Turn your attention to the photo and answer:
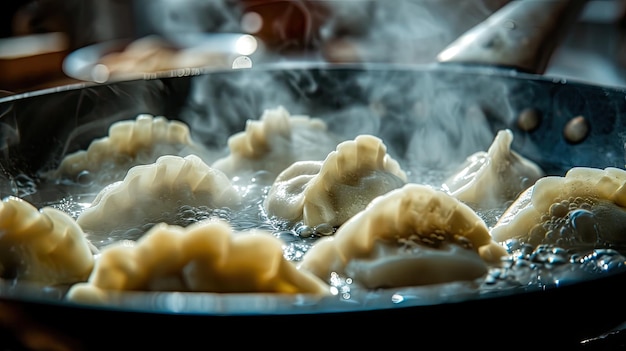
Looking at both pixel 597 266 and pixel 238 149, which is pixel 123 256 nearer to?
pixel 597 266

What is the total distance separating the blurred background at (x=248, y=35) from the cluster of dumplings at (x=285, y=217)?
1.20 metres

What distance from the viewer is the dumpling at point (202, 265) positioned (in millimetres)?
954

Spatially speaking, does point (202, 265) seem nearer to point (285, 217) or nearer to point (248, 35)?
point (285, 217)

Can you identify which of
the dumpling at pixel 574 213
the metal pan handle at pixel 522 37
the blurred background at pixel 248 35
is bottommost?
the blurred background at pixel 248 35

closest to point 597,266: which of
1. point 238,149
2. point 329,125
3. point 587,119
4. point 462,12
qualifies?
point 587,119

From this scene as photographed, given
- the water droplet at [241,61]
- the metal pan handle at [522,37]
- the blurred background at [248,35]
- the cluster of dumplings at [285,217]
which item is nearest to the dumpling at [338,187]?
the cluster of dumplings at [285,217]

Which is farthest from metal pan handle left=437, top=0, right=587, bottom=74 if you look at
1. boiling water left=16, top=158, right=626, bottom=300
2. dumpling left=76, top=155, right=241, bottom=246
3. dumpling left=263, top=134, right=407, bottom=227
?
dumpling left=76, top=155, right=241, bottom=246

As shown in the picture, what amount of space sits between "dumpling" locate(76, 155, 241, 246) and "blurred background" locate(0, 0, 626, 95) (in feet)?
5.03

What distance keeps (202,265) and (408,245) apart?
14.2 inches

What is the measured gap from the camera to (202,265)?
967 millimetres

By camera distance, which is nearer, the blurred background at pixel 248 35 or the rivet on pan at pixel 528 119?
the rivet on pan at pixel 528 119

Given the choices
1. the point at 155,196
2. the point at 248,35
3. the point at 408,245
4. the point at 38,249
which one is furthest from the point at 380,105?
the point at 248,35

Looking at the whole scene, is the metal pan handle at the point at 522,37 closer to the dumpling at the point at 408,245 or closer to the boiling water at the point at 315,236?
the boiling water at the point at 315,236

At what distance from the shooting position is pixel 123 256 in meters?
0.95
